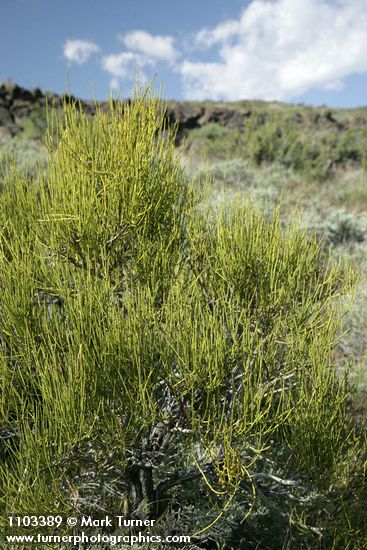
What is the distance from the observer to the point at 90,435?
2.44 m

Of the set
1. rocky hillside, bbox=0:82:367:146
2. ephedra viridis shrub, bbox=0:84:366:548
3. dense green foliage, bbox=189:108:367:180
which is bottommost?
ephedra viridis shrub, bbox=0:84:366:548

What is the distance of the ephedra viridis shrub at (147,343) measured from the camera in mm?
2371

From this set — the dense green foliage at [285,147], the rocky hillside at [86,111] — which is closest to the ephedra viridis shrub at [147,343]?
the rocky hillside at [86,111]

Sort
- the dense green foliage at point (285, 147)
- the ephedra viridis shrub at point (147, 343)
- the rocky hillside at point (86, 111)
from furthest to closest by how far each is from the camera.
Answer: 1. the rocky hillside at point (86, 111)
2. the dense green foliage at point (285, 147)
3. the ephedra viridis shrub at point (147, 343)

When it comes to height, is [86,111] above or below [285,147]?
above

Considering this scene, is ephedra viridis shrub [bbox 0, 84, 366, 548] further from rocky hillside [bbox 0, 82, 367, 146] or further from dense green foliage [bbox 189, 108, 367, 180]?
dense green foliage [bbox 189, 108, 367, 180]

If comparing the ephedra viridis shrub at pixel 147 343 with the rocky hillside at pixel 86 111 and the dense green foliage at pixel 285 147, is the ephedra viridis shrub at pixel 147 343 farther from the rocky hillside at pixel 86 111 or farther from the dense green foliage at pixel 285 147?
the dense green foliage at pixel 285 147

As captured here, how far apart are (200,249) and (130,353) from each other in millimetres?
1091

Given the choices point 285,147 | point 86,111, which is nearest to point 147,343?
point 285,147

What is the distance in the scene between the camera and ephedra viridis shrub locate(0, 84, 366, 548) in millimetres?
2371

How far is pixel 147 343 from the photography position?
2.56 m

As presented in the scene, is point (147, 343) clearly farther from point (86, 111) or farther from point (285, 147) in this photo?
point (86, 111)

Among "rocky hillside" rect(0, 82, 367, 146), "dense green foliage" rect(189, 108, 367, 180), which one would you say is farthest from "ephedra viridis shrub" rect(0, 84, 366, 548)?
"dense green foliage" rect(189, 108, 367, 180)

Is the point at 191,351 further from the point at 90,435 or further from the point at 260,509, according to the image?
the point at 260,509
